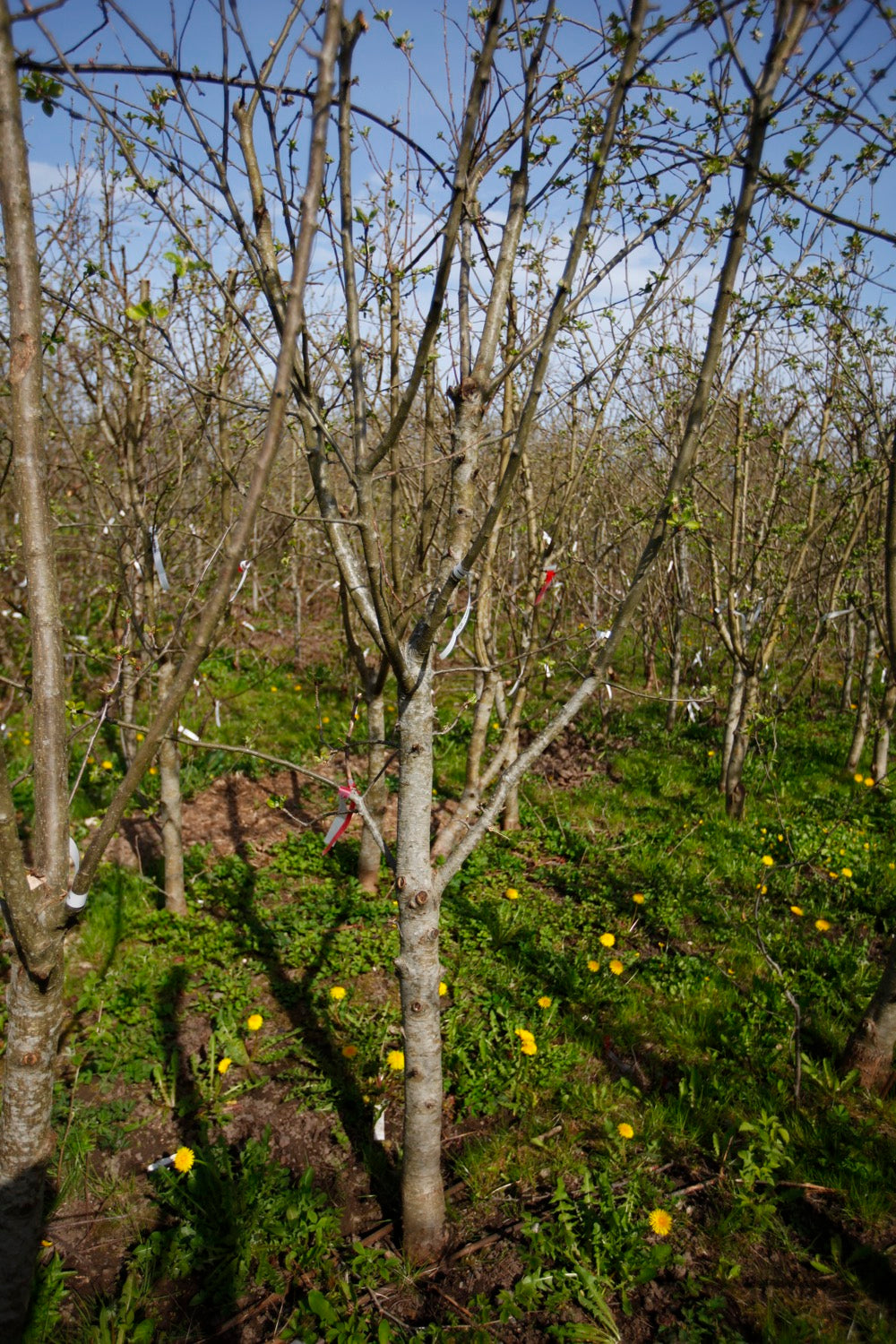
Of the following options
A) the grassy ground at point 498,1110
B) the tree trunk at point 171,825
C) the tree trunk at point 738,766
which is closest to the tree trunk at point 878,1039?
the grassy ground at point 498,1110

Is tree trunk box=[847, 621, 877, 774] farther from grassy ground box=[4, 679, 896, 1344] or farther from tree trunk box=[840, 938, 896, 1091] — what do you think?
tree trunk box=[840, 938, 896, 1091]

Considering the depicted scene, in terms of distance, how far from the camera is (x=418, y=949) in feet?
6.84

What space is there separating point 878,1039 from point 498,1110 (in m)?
1.47

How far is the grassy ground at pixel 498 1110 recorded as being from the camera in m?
2.19

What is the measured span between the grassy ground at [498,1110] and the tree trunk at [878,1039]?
0.26ft

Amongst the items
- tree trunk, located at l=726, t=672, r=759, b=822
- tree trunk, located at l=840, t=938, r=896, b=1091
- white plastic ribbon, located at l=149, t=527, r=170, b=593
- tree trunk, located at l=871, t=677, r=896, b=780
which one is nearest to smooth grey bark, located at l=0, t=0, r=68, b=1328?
white plastic ribbon, located at l=149, t=527, r=170, b=593

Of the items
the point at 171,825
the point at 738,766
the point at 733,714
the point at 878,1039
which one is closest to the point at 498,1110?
the point at 878,1039

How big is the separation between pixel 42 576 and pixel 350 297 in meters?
1.19

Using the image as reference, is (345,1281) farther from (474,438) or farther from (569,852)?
(569,852)

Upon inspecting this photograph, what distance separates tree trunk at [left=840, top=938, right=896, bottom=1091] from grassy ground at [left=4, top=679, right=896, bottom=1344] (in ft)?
0.26

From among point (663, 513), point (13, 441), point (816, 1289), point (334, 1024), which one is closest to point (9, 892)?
point (13, 441)

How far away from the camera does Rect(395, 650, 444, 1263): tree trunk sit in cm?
204

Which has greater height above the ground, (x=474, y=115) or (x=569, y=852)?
(x=474, y=115)

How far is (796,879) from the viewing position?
4355 mm
